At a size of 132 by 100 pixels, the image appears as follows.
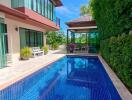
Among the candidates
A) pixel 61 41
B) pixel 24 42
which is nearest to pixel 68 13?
pixel 61 41

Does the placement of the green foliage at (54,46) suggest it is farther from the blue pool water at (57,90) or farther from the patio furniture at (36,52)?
the blue pool water at (57,90)

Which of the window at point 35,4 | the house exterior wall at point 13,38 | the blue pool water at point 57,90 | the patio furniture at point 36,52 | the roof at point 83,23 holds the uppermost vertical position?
the window at point 35,4

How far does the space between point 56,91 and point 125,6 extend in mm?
4618

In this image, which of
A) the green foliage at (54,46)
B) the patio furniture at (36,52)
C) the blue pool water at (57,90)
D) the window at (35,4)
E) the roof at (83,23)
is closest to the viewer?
the blue pool water at (57,90)

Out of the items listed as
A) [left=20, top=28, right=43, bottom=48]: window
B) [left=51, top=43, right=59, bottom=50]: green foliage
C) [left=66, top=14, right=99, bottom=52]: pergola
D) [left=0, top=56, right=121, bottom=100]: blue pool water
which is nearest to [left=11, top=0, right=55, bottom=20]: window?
[left=20, top=28, right=43, bottom=48]: window

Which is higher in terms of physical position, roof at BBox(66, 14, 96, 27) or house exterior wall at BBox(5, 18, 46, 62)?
roof at BBox(66, 14, 96, 27)

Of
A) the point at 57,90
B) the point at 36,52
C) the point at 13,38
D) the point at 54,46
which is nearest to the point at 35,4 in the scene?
the point at 13,38

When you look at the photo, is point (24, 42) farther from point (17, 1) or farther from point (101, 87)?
point (101, 87)

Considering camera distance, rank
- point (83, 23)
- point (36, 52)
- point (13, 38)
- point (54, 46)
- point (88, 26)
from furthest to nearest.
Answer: point (54, 46) < point (83, 23) < point (88, 26) < point (36, 52) < point (13, 38)

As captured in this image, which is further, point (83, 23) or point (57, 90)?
point (83, 23)

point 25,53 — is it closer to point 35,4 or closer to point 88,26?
point 35,4

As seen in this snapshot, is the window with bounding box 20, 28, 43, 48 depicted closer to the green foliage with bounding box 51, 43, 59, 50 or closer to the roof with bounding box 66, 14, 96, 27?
the roof with bounding box 66, 14, 96, 27

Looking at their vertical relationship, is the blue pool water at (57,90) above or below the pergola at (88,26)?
below

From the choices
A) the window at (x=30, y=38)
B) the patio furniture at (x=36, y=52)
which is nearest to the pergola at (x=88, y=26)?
the window at (x=30, y=38)
